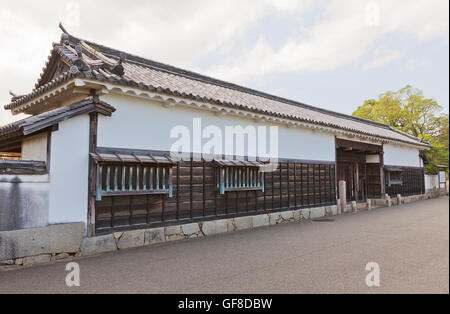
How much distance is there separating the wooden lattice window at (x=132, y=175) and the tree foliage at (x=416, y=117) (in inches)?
992

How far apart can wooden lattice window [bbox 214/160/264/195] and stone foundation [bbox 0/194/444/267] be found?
101 centimetres

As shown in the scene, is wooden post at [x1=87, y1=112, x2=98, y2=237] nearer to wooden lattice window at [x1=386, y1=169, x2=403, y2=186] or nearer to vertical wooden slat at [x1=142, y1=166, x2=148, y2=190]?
vertical wooden slat at [x1=142, y1=166, x2=148, y2=190]

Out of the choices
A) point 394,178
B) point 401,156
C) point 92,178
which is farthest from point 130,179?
point 401,156

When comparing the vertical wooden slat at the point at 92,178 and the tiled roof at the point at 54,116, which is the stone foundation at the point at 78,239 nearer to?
the vertical wooden slat at the point at 92,178

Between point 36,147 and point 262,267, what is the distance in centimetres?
544

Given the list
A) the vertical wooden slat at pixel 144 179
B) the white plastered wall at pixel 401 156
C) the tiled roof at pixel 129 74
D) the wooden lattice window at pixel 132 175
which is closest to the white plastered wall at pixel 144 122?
the wooden lattice window at pixel 132 175

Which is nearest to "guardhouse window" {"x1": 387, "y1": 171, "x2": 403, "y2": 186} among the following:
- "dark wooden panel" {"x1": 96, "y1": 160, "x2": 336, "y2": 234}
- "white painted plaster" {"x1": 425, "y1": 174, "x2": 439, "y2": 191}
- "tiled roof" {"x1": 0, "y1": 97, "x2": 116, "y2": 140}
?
"white painted plaster" {"x1": 425, "y1": 174, "x2": 439, "y2": 191}

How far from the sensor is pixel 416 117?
26891 millimetres

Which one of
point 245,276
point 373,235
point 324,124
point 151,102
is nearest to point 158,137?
point 151,102

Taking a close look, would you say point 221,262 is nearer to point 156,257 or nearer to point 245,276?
point 245,276

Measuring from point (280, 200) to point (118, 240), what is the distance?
5.90 metres

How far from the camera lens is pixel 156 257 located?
5719 mm

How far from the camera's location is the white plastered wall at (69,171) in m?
5.65
